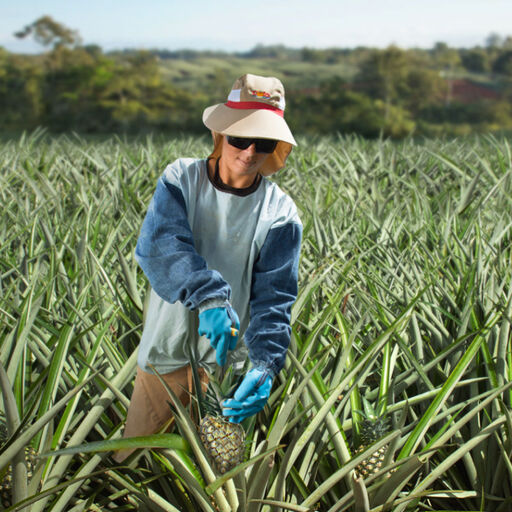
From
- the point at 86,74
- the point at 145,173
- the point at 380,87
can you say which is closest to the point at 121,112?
the point at 86,74

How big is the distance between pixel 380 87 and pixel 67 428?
19.9 meters

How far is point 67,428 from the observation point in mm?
1036

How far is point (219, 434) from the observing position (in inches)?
33.4

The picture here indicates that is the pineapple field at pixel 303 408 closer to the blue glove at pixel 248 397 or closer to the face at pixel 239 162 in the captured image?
the blue glove at pixel 248 397

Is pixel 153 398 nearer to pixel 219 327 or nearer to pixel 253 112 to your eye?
pixel 219 327

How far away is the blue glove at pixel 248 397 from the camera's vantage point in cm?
83

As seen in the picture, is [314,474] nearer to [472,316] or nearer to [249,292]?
[249,292]

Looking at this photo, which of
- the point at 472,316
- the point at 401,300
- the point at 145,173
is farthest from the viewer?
the point at 145,173

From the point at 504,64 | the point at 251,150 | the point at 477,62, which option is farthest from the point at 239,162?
the point at 477,62

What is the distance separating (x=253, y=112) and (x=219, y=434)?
0.47 meters

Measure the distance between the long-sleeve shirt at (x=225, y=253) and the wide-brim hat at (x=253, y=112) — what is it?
0.09 m

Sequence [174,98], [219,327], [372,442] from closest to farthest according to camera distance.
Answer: [219,327] → [372,442] → [174,98]

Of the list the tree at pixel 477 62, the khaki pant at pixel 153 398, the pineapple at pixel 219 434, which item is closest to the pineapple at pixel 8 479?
the khaki pant at pixel 153 398

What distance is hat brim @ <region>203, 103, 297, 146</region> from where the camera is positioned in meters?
0.84
